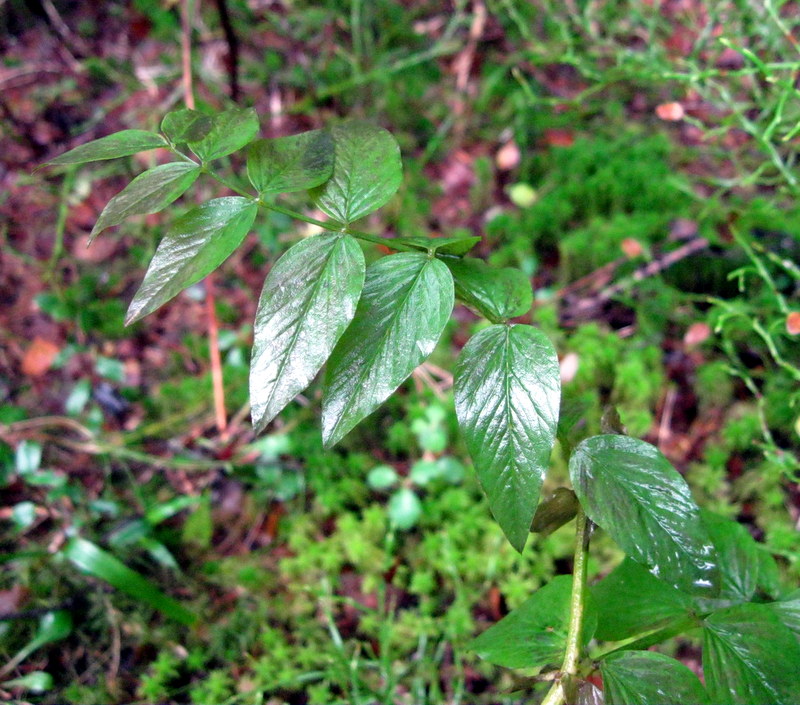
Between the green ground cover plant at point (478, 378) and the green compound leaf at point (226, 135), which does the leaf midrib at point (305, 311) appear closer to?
the green ground cover plant at point (478, 378)

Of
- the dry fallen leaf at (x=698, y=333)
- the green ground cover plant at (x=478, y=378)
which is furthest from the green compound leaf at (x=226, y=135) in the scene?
the dry fallen leaf at (x=698, y=333)

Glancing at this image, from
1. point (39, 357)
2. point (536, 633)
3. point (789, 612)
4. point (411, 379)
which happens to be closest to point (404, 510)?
point (411, 379)

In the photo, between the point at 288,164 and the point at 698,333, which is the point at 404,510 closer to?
the point at 698,333

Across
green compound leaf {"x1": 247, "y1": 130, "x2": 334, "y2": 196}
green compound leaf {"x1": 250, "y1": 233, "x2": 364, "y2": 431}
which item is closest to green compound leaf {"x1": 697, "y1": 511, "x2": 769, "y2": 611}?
green compound leaf {"x1": 250, "y1": 233, "x2": 364, "y2": 431}

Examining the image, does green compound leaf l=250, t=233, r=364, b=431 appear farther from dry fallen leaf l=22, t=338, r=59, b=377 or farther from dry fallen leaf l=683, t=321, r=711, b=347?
dry fallen leaf l=22, t=338, r=59, b=377

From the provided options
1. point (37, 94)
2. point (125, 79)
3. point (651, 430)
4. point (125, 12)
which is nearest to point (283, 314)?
point (651, 430)

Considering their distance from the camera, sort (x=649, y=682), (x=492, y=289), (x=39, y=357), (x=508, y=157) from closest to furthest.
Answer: (x=649, y=682)
(x=492, y=289)
(x=39, y=357)
(x=508, y=157)

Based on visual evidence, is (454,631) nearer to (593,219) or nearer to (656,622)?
(656,622)
